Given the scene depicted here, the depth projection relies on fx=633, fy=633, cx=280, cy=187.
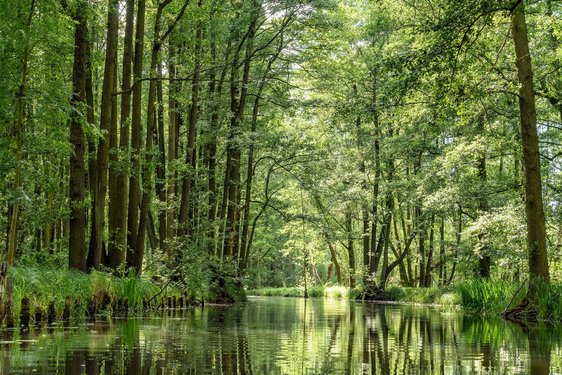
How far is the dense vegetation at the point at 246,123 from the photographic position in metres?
10.4

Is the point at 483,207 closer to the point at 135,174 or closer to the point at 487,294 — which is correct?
the point at 487,294

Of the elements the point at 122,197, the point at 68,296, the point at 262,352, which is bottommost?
the point at 262,352

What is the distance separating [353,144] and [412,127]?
10.6 metres

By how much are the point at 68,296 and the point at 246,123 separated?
16102mm

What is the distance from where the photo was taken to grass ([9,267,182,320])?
890 cm

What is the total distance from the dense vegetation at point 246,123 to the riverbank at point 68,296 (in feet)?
2.36

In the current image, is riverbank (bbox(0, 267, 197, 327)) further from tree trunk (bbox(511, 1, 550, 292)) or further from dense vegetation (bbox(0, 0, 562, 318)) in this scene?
tree trunk (bbox(511, 1, 550, 292))

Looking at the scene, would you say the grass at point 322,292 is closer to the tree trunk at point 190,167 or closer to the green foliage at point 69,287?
the tree trunk at point 190,167

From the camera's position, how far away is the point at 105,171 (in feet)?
46.0

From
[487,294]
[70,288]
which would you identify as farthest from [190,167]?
[70,288]

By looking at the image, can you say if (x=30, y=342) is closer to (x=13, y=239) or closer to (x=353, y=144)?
(x=13, y=239)

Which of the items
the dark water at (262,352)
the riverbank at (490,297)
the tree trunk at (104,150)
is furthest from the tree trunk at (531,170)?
the tree trunk at (104,150)

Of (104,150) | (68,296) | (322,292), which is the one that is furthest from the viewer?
(322,292)

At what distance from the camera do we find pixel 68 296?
10383mm
